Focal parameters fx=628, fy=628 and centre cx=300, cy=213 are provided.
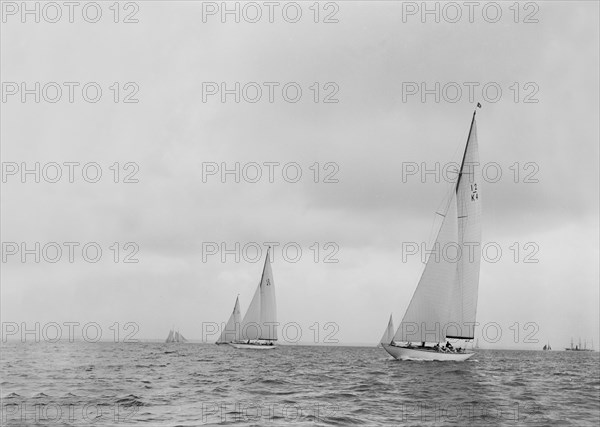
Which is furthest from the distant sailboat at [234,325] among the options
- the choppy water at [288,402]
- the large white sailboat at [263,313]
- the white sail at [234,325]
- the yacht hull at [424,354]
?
the choppy water at [288,402]

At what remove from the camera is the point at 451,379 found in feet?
Answer: 121

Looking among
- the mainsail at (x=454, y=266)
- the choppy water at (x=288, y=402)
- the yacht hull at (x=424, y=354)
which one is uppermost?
the mainsail at (x=454, y=266)

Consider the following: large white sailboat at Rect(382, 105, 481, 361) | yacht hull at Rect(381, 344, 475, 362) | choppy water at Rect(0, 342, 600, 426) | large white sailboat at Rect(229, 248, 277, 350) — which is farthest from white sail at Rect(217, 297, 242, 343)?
choppy water at Rect(0, 342, 600, 426)

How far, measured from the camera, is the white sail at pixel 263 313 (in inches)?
3561

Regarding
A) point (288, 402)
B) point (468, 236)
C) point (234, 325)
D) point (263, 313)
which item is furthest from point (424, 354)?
point (234, 325)

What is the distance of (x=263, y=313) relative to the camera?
3691 inches

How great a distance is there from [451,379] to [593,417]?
14.4 m

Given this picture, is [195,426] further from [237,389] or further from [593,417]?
[593,417]

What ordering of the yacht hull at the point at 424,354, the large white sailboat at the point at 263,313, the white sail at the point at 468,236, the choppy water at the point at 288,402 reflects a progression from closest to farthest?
the choppy water at the point at 288,402 → the white sail at the point at 468,236 → the yacht hull at the point at 424,354 → the large white sailboat at the point at 263,313

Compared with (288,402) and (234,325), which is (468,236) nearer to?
(288,402)

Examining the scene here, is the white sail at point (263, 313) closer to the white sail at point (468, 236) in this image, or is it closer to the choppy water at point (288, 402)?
the white sail at point (468, 236)

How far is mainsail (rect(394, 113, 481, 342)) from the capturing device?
163 ft

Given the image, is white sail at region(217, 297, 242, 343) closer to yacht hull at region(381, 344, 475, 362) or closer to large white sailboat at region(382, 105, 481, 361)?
yacht hull at region(381, 344, 475, 362)

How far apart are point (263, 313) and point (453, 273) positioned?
48.2m
